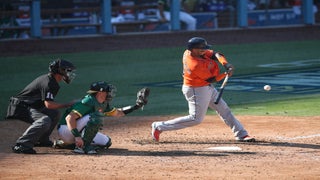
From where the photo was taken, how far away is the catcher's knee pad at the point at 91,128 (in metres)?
8.53

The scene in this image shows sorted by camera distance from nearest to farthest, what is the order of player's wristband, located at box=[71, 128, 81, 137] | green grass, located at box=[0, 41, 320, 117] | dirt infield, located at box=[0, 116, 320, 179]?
dirt infield, located at box=[0, 116, 320, 179] → player's wristband, located at box=[71, 128, 81, 137] → green grass, located at box=[0, 41, 320, 117]

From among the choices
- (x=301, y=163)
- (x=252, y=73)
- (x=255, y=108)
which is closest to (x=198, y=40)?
(x=301, y=163)

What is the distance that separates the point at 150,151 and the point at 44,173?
5.37 ft

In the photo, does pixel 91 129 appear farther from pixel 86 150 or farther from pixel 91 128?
pixel 86 150

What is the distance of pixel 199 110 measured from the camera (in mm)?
9117

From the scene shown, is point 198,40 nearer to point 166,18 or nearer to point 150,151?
point 150,151

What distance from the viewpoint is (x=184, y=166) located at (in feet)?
25.7

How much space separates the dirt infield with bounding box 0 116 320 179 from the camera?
746 cm

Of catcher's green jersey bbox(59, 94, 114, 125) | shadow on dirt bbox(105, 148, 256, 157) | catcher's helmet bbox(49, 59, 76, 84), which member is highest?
catcher's helmet bbox(49, 59, 76, 84)

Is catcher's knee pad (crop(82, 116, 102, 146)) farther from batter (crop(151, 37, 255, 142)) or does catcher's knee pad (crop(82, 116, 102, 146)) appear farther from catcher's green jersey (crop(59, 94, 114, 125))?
batter (crop(151, 37, 255, 142))

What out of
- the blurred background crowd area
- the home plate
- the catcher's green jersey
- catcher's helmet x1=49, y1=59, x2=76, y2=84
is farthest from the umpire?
the blurred background crowd area

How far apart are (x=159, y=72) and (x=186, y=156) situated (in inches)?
367

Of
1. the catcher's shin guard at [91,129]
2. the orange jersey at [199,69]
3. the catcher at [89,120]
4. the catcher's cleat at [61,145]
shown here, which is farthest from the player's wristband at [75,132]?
the orange jersey at [199,69]

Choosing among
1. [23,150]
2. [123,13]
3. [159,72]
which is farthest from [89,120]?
[123,13]
